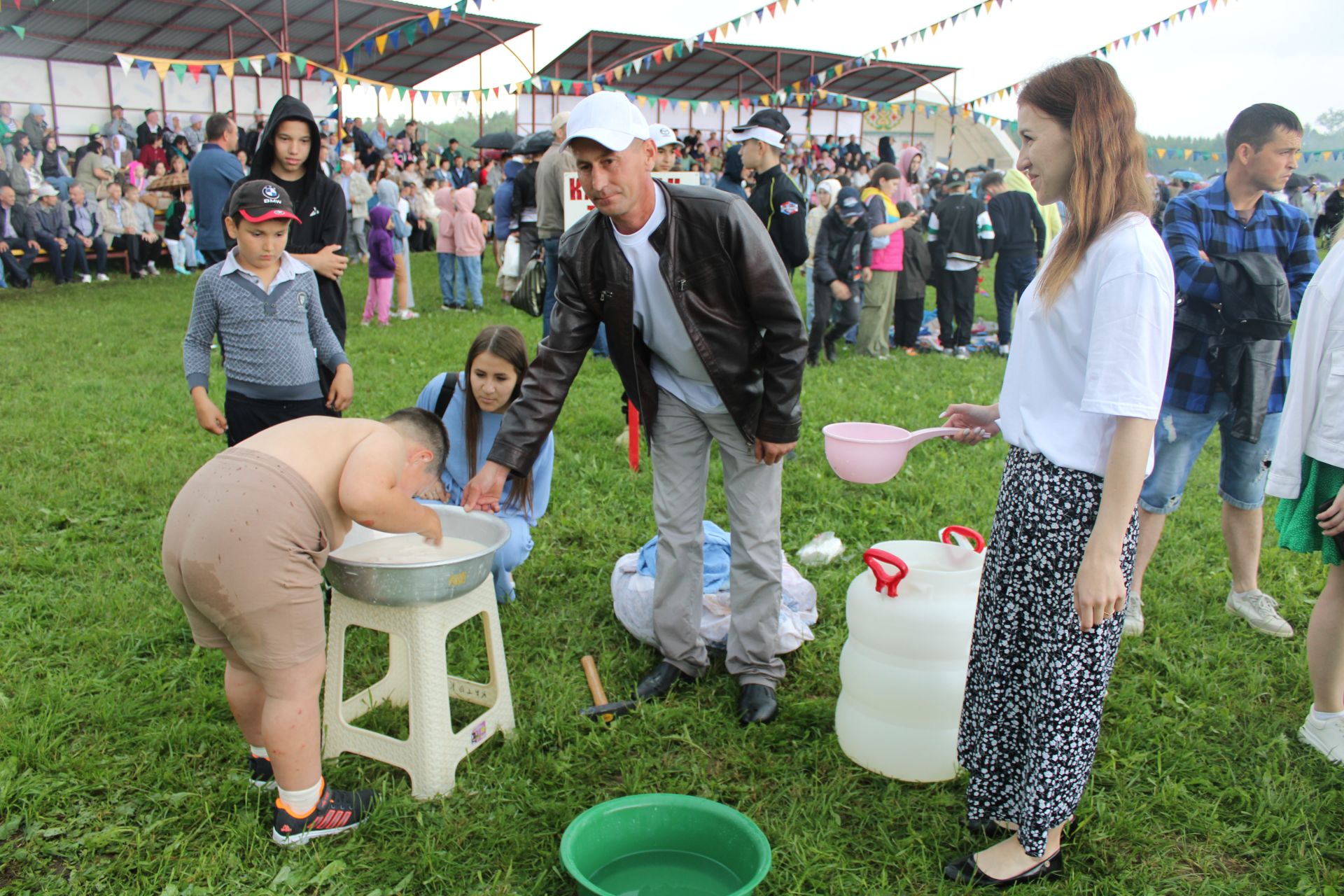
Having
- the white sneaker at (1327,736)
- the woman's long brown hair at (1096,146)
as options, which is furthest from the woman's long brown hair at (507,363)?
the white sneaker at (1327,736)

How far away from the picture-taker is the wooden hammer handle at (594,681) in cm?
316

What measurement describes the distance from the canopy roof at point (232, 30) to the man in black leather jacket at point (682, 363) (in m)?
16.0

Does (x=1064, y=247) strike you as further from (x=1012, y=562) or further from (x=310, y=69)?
(x=310, y=69)

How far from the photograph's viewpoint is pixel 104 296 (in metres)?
12.3

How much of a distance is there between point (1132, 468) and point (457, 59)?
80.2ft

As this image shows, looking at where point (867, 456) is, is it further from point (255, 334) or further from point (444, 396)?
point (255, 334)

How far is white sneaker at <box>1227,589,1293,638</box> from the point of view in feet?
12.2

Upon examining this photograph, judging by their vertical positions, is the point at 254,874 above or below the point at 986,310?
below

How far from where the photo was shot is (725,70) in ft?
88.1

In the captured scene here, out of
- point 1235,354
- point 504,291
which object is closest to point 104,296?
point 504,291

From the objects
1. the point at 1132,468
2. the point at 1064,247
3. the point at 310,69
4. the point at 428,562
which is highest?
the point at 310,69

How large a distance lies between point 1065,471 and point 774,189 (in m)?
4.40

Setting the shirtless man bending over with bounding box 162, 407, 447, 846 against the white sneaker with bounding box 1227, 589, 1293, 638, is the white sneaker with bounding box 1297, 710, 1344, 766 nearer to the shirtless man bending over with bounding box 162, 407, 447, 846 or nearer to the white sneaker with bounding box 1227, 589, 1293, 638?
the white sneaker with bounding box 1227, 589, 1293, 638

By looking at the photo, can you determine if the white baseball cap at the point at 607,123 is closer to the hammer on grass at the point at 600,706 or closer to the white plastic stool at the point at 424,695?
the white plastic stool at the point at 424,695
